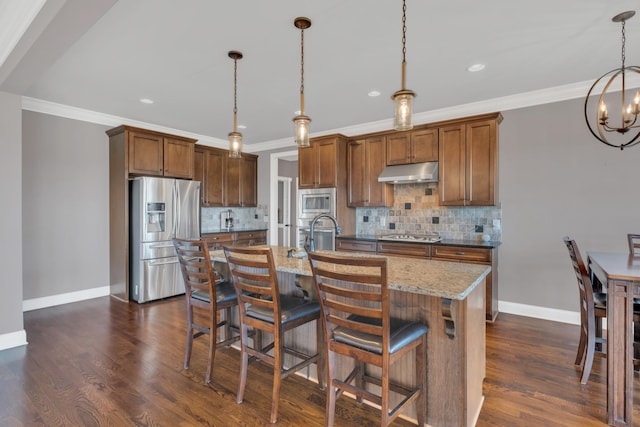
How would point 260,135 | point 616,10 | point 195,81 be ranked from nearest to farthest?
point 616,10 → point 195,81 → point 260,135

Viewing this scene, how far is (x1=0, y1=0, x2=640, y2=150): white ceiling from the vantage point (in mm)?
2207

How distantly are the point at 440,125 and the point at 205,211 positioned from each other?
14.1 feet

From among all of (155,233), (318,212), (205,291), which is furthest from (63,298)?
(318,212)

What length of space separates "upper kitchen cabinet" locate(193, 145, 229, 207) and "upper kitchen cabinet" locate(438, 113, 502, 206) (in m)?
3.85

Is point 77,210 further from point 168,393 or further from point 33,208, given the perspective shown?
point 168,393

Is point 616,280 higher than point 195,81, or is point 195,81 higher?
point 195,81

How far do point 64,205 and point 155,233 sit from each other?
122 centimetres

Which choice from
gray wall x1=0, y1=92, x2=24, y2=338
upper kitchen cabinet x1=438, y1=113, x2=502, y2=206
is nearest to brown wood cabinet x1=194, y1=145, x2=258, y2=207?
gray wall x1=0, y1=92, x2=24, y2=338

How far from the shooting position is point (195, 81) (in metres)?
3.43

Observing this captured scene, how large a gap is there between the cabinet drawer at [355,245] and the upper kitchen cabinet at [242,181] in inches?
98.5

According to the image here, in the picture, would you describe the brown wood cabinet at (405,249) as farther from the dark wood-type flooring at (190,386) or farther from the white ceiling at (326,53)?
the white ceiling at (326,53)

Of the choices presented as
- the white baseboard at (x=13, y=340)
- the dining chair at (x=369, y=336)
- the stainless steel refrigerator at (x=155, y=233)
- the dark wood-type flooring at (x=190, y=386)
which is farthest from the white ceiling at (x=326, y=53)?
the dark wood-type flooring at (x=190, y=386)

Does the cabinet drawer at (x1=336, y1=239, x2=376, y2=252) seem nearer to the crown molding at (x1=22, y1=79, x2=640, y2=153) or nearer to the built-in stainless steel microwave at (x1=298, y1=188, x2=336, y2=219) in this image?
the built-in stainless steel microwave at (x1=298, y1=188, x2=336, y2=219)

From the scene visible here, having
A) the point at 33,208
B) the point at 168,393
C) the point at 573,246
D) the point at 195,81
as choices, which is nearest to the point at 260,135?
the point at 195,81
